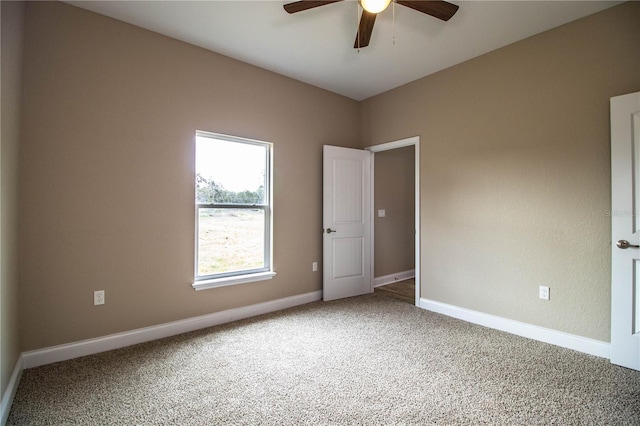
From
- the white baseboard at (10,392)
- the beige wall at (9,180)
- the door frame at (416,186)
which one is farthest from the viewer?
the door frame at (416,186)

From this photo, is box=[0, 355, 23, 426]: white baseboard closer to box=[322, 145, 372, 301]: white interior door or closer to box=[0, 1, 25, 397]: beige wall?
box=[0, 1, 25, 397]: beige wall

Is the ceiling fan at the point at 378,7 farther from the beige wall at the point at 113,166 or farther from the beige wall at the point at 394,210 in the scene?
the beige wall at the point at 394,210

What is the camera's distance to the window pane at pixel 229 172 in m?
3.13

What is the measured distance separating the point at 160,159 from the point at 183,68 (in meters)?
0.95

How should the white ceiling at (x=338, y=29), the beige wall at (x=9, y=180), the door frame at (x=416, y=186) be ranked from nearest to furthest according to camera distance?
the beige wall at (x=9, y=180)
the white ceiling at (x=338, y=29)
the door frame at (x=416, y=186)

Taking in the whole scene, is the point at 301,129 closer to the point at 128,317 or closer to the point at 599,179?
the point at 128,317

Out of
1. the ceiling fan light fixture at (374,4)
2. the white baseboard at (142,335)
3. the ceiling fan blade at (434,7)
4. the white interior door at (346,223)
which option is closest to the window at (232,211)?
the white baseboard at (142,335)

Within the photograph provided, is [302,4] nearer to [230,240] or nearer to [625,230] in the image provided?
[230,240]

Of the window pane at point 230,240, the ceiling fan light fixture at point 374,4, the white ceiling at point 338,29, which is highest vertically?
the white ceiling at point 338,29

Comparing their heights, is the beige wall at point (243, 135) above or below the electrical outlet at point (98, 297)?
above

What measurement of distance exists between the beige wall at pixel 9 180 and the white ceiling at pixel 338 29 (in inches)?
29.6

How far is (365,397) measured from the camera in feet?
6.18

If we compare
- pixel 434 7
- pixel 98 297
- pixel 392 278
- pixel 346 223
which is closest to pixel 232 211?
pixel 98 297

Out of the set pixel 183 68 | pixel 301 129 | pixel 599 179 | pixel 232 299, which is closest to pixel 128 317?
pixel 232 299
